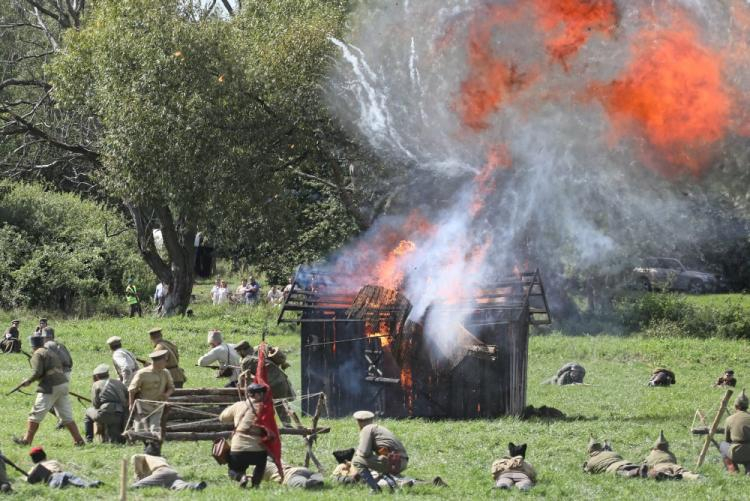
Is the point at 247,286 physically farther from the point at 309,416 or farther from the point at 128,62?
the point at 309,416

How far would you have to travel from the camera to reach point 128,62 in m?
35.5

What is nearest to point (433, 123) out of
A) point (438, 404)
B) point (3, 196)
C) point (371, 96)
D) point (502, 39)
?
point (371, 96)

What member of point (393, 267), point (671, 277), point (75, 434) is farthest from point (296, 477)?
point (671, 277)

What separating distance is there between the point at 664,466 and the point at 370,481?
451 cm

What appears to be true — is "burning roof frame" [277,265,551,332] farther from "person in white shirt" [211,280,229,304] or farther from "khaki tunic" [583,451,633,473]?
"person in white shirt" [211,280,229,304]

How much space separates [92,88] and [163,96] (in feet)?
16.8

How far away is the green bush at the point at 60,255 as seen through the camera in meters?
43.6

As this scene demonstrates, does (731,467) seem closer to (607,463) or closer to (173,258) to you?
(607,463)

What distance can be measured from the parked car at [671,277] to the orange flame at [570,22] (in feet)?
59.8

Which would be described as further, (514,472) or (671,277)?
(671,277)

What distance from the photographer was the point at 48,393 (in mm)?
18594

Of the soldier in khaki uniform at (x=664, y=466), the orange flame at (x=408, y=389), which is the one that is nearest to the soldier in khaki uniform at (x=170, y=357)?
the orange flame at (x=408, y=389)

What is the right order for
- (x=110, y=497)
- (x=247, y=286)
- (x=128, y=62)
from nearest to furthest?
1. (x=110, y=497)
2. (x=128, y=62)
3. (x=247, y=286)

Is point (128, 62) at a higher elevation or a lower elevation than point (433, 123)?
higher
